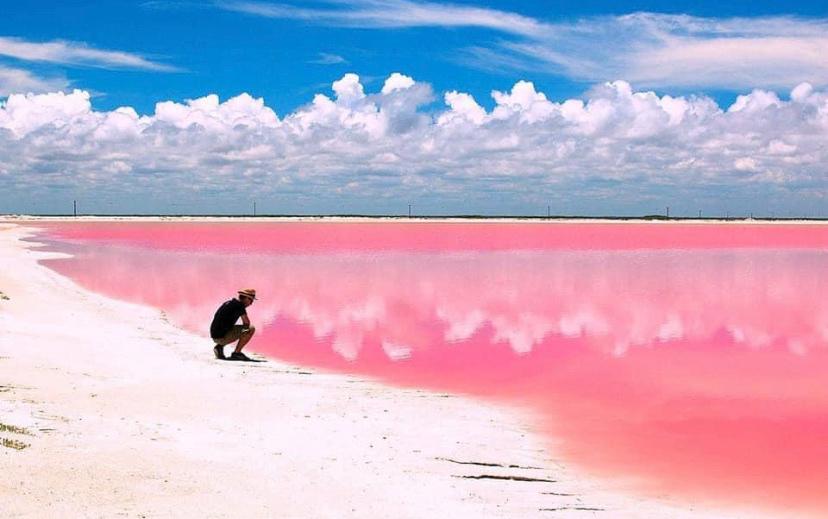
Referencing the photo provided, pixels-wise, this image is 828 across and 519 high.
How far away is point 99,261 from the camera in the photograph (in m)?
47.2

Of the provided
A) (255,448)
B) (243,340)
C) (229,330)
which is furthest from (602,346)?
(255,448)

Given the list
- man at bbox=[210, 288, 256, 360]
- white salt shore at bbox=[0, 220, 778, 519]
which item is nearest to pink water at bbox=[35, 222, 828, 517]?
white salt shore at bbox=[0, 220, 778, 519]

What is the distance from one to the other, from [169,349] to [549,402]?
788cm

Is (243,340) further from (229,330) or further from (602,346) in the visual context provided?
(602,346)

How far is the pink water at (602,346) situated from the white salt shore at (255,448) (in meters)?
1.12

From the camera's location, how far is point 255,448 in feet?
31.0

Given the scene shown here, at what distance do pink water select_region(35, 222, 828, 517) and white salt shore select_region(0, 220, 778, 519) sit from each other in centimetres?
112

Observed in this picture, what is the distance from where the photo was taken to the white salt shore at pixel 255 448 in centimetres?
753

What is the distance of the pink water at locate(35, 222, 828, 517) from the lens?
10.9 meters

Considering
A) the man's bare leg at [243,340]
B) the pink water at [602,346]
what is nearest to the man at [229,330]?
the man's bare leg at [243,340]

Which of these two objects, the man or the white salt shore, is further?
the man

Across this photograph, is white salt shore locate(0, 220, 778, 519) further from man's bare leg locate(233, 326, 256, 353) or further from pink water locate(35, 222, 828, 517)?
pink water locate(35, 222, 828, 517)

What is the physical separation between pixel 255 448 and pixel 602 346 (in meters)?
12.1

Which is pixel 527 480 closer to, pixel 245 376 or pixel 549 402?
pixel 549 402
